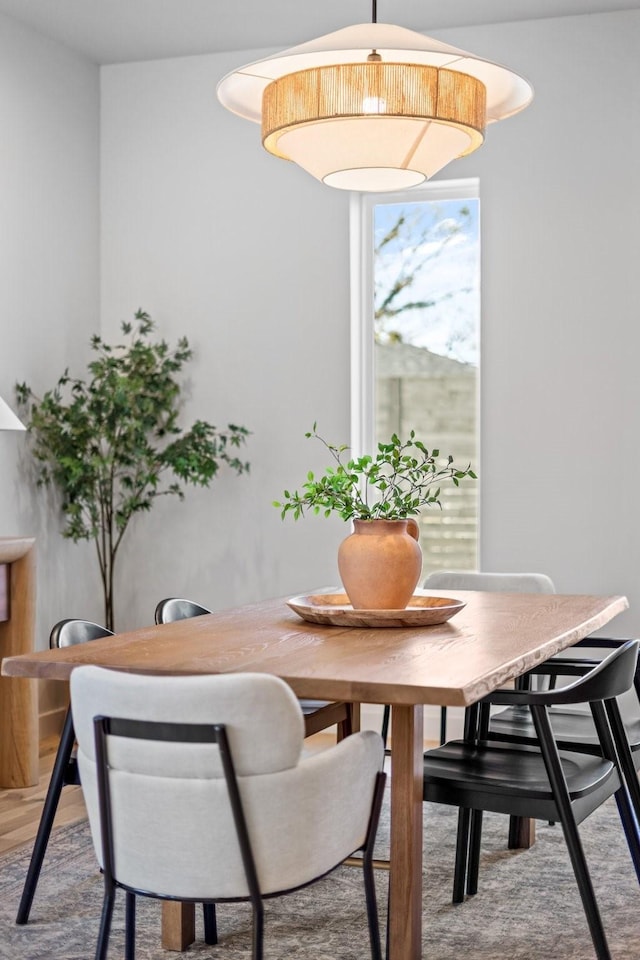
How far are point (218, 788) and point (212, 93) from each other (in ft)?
12.7

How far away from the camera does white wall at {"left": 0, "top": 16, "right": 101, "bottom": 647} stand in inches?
183

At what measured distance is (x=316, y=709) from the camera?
10.6ft

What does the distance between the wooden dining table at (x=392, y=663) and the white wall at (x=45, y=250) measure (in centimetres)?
206

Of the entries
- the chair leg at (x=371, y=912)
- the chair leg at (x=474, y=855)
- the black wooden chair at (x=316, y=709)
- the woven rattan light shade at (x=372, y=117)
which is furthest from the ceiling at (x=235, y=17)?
the chair leg at (x=371, y=912)

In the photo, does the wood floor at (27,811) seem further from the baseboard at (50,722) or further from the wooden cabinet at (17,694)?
the baseboard at (50,722)

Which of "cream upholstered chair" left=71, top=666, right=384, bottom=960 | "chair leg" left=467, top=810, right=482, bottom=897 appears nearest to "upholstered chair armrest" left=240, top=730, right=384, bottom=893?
"cream upholstered chair" left=71, top=666, right=384, bottom=960

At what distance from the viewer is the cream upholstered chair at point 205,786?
Result: 1.92 meters

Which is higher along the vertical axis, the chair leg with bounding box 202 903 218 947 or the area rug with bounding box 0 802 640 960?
the chair leg with bounding box 202 903 218 947

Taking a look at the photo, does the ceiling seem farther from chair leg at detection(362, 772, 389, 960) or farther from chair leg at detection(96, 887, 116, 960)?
chair leg at detection(96, 887, 116, 960)

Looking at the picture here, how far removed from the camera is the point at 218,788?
1942 millimetres

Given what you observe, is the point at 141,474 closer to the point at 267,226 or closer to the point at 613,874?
the point at 267,226

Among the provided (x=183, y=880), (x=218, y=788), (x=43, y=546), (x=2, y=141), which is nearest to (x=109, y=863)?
(x=183, y=880)

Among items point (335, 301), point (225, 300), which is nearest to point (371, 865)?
point (335, 301)

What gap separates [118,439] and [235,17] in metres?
1.74
